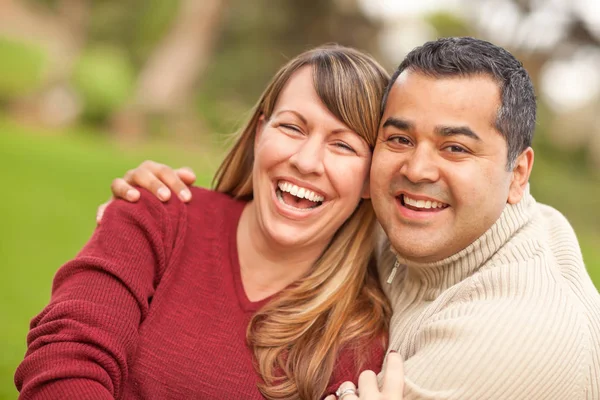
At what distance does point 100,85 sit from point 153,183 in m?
9.46

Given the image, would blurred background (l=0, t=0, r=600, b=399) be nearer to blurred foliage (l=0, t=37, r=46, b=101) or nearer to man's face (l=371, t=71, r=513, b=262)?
blurred foliage (l=0, t=37, r=46, b=101)

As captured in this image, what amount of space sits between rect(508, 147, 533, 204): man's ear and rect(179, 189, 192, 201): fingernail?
1131 millimetres

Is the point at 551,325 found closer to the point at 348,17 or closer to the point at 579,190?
the point at 579,190

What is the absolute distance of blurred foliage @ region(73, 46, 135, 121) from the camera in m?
11.6

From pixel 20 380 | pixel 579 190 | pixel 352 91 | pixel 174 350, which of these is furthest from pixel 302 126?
pixel 579 190

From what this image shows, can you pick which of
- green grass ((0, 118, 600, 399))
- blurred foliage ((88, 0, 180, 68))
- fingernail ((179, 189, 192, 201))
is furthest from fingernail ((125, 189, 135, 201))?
blurred foliage ((88, 0, 180, 68))

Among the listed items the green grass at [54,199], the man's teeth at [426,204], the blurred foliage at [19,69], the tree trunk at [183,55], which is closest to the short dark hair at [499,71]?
the man's teeth at [426,204]

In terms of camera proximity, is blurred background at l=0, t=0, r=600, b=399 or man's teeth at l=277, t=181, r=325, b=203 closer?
man's teeth at l=277, t=181, r=325, b=203

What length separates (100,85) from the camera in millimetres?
11562

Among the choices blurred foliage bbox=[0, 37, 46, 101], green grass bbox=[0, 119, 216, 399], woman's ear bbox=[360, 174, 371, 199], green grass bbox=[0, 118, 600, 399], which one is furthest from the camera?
blurred foliage bbox=[0, 37, 46, 101]

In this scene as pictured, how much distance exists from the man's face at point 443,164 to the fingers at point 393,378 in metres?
0.37

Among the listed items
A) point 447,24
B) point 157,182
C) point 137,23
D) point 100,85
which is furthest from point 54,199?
point 447,24

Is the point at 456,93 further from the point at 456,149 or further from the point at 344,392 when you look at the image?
the point at 344,392

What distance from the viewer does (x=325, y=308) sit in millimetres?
2570
